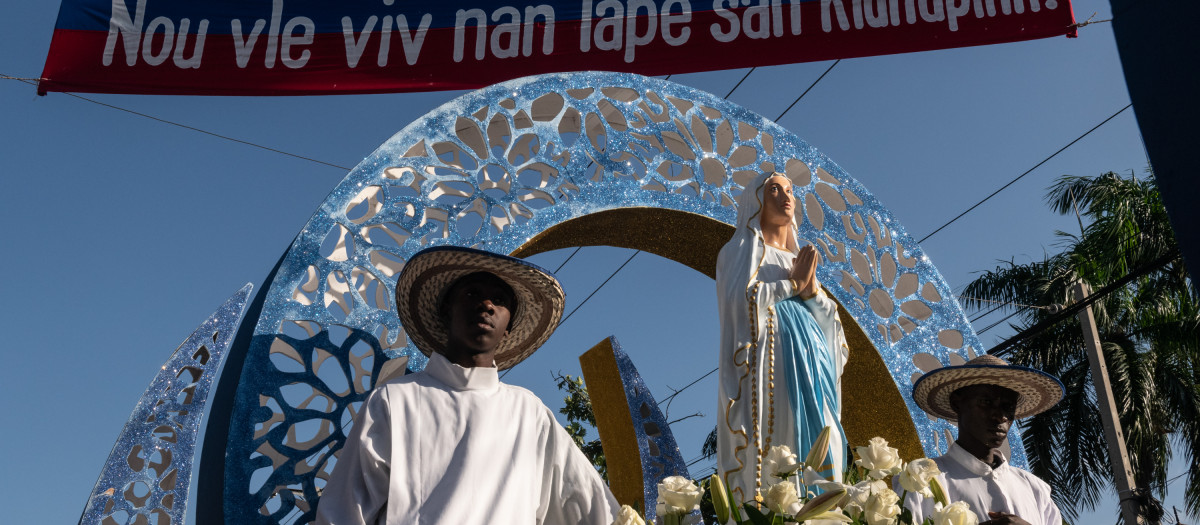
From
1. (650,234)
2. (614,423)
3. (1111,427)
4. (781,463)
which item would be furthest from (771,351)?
(1111,427)

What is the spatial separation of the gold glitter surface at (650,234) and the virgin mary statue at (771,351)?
28.4 inches

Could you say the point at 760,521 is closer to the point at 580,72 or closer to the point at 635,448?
the point at 580,72

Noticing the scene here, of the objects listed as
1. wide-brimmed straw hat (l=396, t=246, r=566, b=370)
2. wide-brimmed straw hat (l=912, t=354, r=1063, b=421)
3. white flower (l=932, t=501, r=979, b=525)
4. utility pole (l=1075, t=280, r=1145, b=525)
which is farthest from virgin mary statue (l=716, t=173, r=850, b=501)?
utility pole (l=1075, t=280, r=1145, b=525)

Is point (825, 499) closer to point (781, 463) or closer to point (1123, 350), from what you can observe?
point (781, 463)

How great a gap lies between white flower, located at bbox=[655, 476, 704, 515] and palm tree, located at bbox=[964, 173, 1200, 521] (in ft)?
48.6

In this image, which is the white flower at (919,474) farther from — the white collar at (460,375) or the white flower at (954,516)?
the white collar at (460,375)

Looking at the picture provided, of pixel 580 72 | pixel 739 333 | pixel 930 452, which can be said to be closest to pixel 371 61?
pixel 580 72

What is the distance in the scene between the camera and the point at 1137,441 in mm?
15445

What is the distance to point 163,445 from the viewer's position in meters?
4.65

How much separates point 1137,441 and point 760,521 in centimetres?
1511

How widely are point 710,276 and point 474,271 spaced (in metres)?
2.94

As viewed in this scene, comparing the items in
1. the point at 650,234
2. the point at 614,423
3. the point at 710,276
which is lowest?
the point at 614,423

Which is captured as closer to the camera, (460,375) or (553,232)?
(460,375)

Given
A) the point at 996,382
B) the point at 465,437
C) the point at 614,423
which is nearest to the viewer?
the point at 465,437
